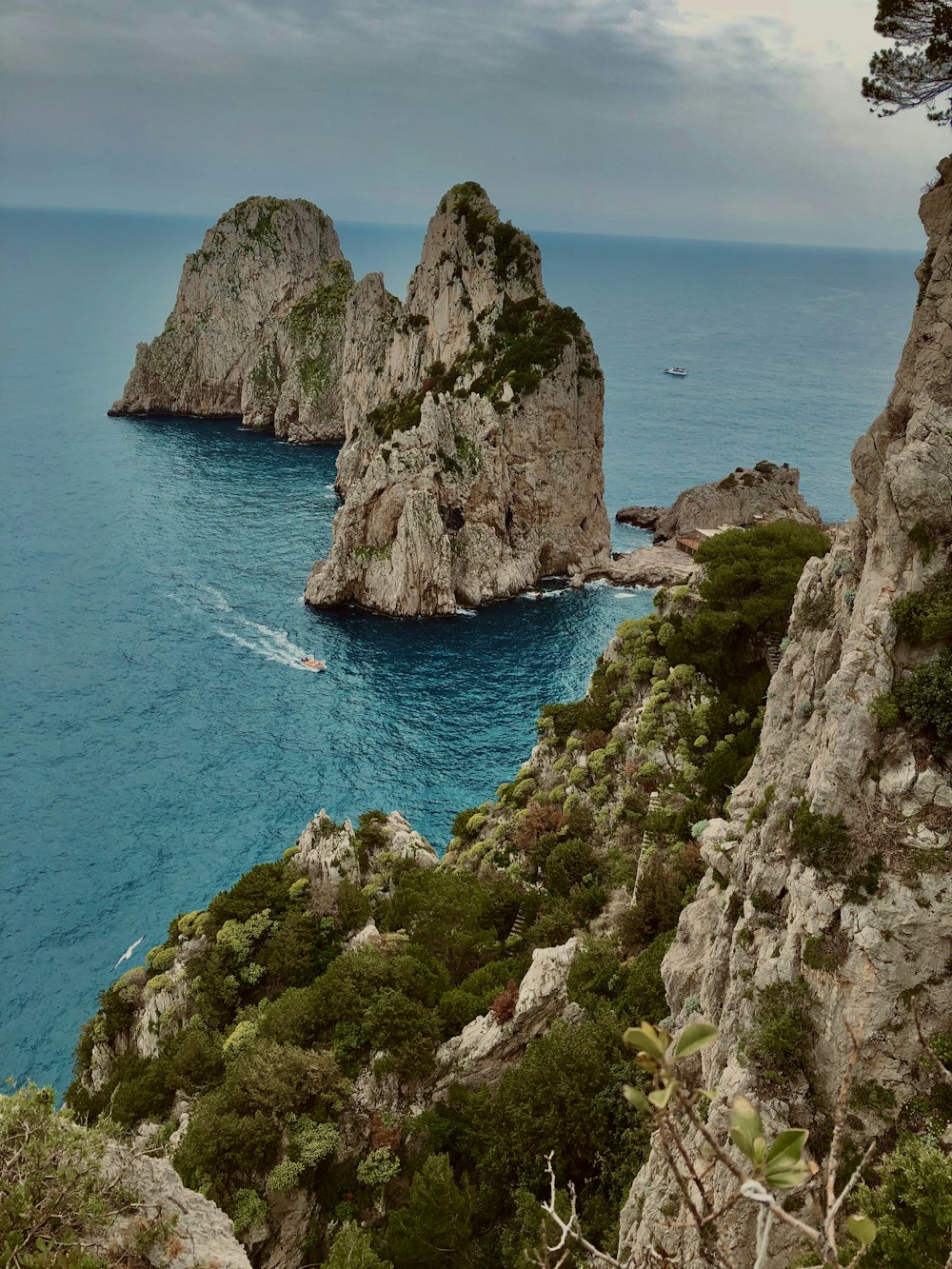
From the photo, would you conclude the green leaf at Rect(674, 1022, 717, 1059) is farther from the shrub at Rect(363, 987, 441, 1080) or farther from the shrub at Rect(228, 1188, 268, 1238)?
the shrub at Rect(363, 987, 441, 1080)

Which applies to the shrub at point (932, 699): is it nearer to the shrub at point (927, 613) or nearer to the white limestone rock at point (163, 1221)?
the shrub at point (927, 613)

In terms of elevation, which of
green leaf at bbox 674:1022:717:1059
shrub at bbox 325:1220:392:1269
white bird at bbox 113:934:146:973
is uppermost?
green leaf at bbox 674:1022:717:1059

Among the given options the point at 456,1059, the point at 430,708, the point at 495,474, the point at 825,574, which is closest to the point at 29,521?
the point at 495,474

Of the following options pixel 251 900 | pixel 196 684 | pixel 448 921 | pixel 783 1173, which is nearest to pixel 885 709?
pixel 783 1173

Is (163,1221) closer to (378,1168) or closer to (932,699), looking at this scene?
(378,1168)

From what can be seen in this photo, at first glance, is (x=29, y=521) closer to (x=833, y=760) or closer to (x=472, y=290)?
(x=472, y=290)

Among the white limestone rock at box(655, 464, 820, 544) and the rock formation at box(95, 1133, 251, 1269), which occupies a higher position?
the white limestone rock at box(655, 464, 820, 544)

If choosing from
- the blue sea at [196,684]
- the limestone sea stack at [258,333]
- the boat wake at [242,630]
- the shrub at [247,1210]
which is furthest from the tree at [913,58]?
the limestone sea stack at [258,333]

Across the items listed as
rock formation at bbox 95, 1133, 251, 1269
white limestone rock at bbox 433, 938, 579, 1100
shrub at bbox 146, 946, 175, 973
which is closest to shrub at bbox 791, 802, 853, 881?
rock formation at bbox 95, 1133, 251, 1269
